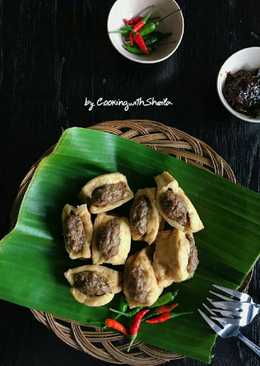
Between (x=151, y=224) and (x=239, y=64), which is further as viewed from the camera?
(x=239, y=64)

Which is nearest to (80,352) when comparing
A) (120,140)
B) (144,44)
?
(120,140)

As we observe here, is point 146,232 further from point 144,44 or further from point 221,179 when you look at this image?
point 144,44

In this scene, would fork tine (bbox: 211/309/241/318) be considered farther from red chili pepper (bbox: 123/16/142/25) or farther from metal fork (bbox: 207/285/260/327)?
red chili pepper (bbox: 123/16/142/25)

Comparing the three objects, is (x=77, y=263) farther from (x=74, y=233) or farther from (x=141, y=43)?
(x=141, y=43)

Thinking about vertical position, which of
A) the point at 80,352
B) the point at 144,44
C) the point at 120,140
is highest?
the point at 144,44

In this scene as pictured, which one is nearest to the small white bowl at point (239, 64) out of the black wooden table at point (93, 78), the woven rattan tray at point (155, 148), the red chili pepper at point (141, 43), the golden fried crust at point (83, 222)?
the black wooden table at point (93, 78)

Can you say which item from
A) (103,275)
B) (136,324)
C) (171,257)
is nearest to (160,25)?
(171,257)
